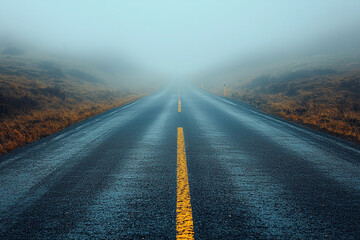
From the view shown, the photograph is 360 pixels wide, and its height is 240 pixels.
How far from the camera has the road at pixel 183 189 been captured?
2.08m

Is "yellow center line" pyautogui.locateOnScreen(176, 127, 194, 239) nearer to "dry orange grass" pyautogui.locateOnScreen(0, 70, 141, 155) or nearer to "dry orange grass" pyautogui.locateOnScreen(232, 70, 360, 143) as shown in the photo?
"dry orange grass" pyautogui.locateOnScreen(0, 70, 141, 155)

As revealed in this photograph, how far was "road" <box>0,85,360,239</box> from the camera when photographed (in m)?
2.08

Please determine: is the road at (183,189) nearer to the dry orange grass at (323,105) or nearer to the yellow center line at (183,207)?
the yellow center line at (183,207)

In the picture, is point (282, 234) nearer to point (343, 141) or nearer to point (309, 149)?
point (309, 149)

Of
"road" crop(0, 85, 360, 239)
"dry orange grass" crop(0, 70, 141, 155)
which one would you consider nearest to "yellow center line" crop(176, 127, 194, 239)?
"road" crop(0, 85, 360, 239)

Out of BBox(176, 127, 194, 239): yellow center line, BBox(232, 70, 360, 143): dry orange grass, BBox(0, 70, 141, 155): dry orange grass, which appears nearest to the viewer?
BBox(176, 127, 194, 239): yellow center line

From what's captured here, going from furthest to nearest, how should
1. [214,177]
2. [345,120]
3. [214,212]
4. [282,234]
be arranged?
[345,120]
[214,177]
[214,212]
[282,234]

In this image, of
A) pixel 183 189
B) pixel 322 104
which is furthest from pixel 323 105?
pixel 183 189

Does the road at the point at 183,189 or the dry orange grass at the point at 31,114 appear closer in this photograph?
the road at the point at 183,189

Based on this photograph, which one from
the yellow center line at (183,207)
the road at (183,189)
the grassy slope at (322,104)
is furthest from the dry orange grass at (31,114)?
the grassy slope at (322,104)

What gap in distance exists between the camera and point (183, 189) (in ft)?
9.36

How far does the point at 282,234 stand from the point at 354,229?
28.8 inches

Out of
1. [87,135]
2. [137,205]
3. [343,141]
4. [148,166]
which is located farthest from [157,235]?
[343,141]

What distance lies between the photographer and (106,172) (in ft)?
11.6
